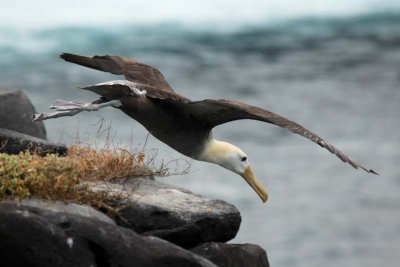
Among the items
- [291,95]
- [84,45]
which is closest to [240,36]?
[291,95]

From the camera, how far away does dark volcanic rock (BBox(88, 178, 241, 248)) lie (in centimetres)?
1160

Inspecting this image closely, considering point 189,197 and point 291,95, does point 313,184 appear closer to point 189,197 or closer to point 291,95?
point 291,95

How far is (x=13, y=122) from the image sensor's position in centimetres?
1786

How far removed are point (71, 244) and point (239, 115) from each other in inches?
136

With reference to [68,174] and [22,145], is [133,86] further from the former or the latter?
[68,174]

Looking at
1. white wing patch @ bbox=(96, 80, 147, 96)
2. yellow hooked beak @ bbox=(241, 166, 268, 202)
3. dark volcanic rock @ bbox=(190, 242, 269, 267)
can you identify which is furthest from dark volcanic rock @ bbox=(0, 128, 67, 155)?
dark volcanic rock @ bbox=(190, 242, 269, 267)

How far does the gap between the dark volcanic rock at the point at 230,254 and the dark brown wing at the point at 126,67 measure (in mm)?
2871

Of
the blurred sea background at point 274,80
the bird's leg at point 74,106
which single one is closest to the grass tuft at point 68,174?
the bird's leg at point 74,106

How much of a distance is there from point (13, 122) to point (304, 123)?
3708cm

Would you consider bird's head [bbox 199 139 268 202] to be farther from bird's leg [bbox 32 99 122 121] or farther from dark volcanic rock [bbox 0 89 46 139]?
dark volcanic rock [bbox 0 89 46 139]

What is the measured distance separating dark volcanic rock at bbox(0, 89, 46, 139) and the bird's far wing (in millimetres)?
4727

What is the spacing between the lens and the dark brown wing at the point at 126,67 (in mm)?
14547

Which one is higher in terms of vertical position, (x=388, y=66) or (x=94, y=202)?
(x=388, y=66)

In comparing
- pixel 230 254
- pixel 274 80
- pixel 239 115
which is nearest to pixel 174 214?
pixel 230 254
